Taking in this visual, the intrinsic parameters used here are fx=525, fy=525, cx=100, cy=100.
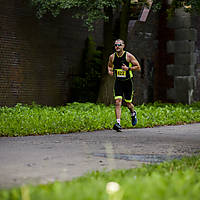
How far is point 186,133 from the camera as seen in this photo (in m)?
12.0

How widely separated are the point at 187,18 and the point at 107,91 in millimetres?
6279

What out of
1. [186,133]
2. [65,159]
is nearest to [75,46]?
[186,133]

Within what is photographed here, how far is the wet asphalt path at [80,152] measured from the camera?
5.96 metres

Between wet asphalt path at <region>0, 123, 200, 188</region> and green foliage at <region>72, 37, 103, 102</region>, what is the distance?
914 cm

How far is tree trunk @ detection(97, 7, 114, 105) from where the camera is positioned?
66.8ft

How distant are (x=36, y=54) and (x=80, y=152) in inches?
481

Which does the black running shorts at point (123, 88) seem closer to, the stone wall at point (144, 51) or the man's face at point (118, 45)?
the man's face at point (118, 45)

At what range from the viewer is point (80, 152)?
8.00 metres

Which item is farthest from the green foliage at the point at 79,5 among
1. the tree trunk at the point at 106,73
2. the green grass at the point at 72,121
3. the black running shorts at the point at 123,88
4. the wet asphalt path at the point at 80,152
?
the wet asphalt path at the point at 80,152

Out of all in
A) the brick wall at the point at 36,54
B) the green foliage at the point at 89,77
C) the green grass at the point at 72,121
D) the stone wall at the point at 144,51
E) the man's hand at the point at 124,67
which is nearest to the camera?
the green grass at the point at 72,121

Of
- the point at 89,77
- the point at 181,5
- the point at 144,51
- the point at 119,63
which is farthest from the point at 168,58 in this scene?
the point at 119,63

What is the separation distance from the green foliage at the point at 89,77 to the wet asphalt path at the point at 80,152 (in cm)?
914

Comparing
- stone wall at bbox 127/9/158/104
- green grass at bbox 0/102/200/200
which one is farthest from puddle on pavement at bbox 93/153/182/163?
stone wall at bbox 127/9/158/104

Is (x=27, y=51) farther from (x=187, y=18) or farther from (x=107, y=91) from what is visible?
(x=187, y=18)
